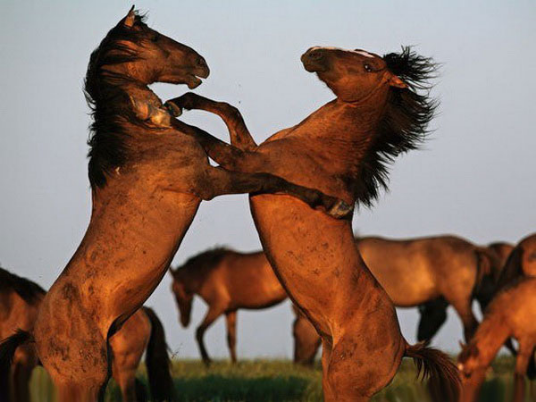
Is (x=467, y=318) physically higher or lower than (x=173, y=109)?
lower

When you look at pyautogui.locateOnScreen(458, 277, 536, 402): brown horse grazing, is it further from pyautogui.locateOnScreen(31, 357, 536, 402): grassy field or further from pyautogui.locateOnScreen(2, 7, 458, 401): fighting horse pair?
pyautogui.locateOnScreen(2, 7, 458, 401): fighting horse pair

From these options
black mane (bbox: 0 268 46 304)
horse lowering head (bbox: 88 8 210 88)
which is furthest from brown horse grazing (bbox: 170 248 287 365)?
horse lowering head (bbox: 88 8 210 88)

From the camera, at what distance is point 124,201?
24.4 feet

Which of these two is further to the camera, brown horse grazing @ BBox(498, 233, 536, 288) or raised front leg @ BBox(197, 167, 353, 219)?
brown horse grazing @ BBox(498, 233, 536, 288)

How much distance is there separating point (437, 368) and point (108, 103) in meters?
3.02

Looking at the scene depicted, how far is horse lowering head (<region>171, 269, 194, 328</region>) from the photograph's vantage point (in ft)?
66.5

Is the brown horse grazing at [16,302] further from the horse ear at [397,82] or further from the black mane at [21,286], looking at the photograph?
the horse ear at [397,82]

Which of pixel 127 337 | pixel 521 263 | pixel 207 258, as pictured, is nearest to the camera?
pixel 127 337

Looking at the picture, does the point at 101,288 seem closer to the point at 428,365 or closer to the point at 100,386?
the point at 100,386

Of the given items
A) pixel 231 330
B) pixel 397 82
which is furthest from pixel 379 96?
pixel 231 330

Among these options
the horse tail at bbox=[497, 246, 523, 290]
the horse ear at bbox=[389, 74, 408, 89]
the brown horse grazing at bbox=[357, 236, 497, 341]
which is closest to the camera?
the horse ear at bbox=[389, 74, 408, 89]

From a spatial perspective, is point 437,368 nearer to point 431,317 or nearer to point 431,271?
point 431,271

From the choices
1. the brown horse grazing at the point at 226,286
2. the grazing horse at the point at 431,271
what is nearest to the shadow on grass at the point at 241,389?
the grazing horse at the point at 431,271

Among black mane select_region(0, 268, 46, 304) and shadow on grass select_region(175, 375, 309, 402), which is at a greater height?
black mane select_region(0, 268, 46, 304)
